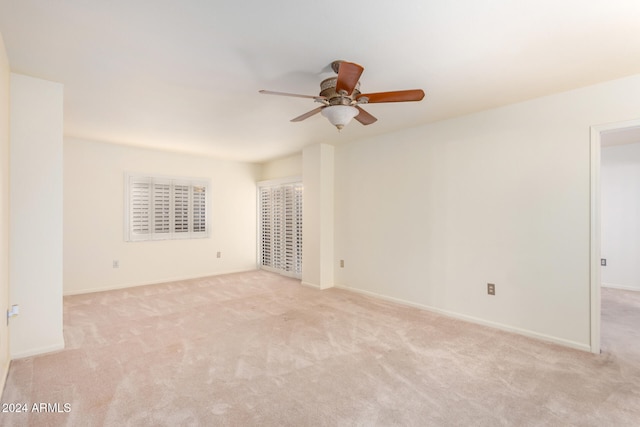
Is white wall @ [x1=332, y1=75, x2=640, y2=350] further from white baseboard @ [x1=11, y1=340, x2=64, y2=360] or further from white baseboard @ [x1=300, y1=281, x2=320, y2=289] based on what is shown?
white baseboard @ [x1=11, y1=340, x2=64, y2=360]

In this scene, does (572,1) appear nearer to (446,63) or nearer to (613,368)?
(446,63)

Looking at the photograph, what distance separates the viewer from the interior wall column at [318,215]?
15.9 ft

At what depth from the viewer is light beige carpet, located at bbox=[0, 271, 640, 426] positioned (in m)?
1.81

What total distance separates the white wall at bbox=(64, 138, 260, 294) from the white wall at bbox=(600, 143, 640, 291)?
640 centimetres

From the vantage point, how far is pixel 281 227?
5961mm

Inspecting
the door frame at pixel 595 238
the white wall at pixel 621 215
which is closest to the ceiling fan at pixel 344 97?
the door frame at pixel 595 238

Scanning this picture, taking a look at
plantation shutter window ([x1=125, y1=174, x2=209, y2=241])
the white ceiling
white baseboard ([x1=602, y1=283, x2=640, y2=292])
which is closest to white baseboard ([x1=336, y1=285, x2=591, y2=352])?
the white ceiling

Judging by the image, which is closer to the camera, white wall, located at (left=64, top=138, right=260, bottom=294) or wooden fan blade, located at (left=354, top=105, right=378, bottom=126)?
wooden fan blade, located at (left=354, top=105, right=378, bottom=126)

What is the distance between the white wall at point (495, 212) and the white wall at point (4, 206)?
3.75 meters

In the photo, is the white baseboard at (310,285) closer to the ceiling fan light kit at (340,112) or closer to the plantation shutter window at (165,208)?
the plantation shutter window at (165,208)

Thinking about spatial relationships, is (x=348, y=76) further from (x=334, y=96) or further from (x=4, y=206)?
(x=4, y=206)

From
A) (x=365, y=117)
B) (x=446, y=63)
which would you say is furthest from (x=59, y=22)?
(x=446, y=63)

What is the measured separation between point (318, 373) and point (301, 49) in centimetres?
234

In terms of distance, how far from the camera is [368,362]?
2445 millimetres
